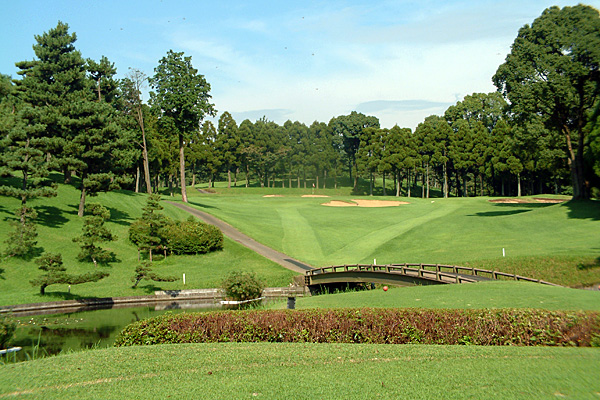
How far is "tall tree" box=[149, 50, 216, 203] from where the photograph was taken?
2362 inches

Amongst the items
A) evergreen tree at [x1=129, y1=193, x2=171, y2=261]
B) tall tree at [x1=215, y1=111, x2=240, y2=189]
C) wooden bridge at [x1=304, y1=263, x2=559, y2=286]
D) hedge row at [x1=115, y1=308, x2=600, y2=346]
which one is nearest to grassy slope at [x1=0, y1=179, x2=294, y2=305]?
evergreen tree at [x1=129, y1=193, x2=171, y2=261]

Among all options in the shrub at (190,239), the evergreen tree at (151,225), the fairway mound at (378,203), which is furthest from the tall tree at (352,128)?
the evergreen tree at (151,225)

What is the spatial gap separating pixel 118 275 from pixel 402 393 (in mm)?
34131

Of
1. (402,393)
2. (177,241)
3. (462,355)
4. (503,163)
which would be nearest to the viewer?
(402,393)

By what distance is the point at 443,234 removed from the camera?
1853 inches

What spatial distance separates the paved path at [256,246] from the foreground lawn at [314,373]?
95.7 feet

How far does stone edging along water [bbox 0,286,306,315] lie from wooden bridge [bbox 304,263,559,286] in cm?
236

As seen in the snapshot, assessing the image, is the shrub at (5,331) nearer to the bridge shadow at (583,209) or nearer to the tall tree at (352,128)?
the bridge shadow at (583,209)

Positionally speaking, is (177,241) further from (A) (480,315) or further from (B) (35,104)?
(A) (480,315)

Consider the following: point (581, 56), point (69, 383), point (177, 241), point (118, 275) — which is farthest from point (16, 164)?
point (581, 56)

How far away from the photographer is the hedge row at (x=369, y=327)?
1158 cm

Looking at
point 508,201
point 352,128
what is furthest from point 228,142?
point 508,201

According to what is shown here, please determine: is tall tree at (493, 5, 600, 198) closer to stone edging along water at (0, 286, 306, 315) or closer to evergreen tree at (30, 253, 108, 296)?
stone edging along water at (0, 286, 306, 315)

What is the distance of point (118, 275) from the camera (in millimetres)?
37406
